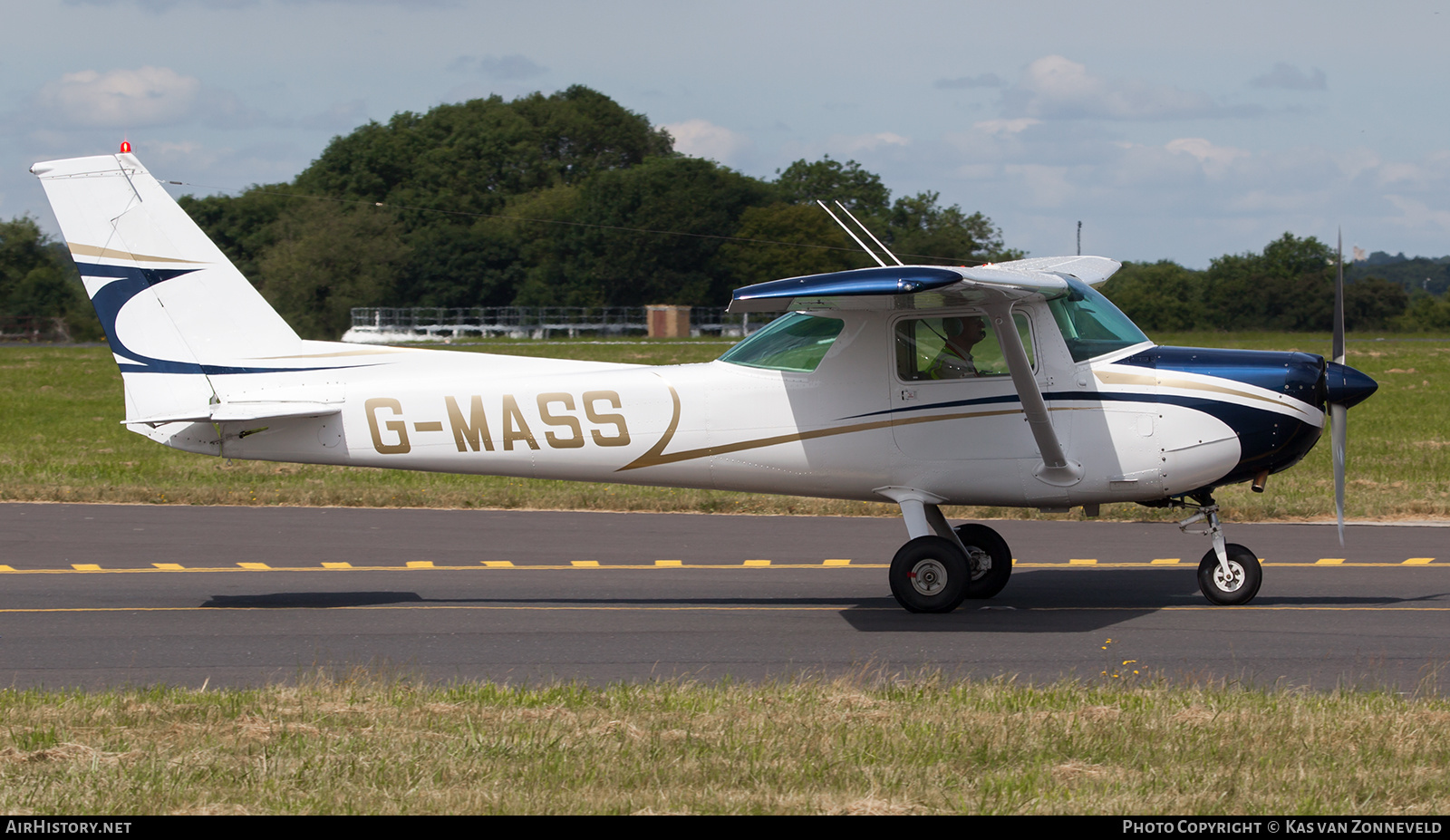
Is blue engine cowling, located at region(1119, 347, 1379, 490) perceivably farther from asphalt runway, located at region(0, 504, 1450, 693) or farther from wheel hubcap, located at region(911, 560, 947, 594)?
wheel hubcap, located at region(911, 560, 947, 594)

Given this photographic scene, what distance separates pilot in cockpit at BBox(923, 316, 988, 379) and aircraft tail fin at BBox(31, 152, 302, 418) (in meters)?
4.67

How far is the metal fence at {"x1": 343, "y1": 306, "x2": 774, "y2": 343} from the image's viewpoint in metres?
62.6

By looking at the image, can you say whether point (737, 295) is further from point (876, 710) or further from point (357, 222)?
point (357, 222)

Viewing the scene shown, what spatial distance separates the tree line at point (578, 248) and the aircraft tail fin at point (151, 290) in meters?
36.2

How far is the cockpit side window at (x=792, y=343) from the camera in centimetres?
913

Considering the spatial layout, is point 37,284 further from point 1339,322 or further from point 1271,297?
point 1339,322

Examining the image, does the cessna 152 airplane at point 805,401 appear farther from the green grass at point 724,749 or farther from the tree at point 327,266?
the tree at point 327,266

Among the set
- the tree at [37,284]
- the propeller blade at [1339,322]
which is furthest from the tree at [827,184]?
the propeller blade at [1339,322]

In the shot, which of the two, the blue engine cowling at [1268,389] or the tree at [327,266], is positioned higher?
the tree at [327,266]

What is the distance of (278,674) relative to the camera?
23.8ft

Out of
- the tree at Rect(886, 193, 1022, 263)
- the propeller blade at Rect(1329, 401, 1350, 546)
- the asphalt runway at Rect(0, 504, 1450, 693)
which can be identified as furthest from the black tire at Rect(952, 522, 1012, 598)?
the tree at Rect(886, 193, 1022, 263)

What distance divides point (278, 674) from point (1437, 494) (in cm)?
1316

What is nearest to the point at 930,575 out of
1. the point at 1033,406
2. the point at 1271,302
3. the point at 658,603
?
the point at 1033,406
